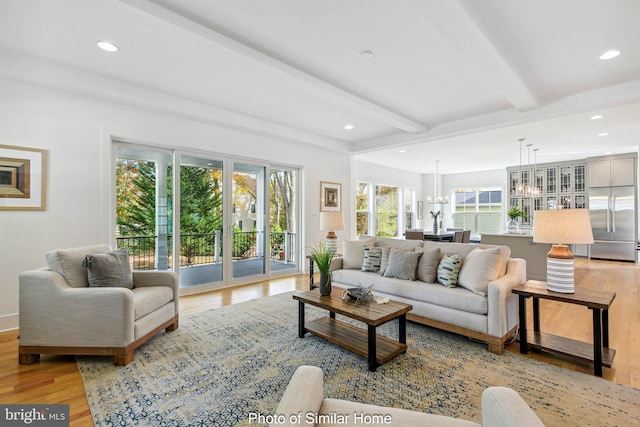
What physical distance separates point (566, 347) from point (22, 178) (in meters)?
5.31

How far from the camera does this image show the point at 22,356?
7.72 ft

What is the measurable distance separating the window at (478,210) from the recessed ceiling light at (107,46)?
403 inches

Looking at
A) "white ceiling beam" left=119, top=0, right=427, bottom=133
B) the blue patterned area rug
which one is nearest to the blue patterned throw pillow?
the blue patterned area rug

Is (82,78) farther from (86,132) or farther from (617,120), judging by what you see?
(617,120)

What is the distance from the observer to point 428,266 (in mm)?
3223

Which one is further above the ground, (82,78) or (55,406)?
(82,78)

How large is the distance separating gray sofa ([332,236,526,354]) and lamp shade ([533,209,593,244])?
486 mm

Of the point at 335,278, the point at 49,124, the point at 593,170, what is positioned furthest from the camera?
the point at 593,170

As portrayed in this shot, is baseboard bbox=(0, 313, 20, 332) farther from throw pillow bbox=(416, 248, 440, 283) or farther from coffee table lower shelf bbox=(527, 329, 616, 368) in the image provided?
coffee table lower shelf bbox=(527, 329, 616, 368)

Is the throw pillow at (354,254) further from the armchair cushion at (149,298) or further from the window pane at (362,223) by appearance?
the window pane at (362,223)

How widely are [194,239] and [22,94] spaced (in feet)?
8.09

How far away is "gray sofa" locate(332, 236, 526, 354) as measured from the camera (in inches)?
101

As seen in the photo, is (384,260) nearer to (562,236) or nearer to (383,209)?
(562,236)

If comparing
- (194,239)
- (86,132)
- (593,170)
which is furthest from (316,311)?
(593,170)
